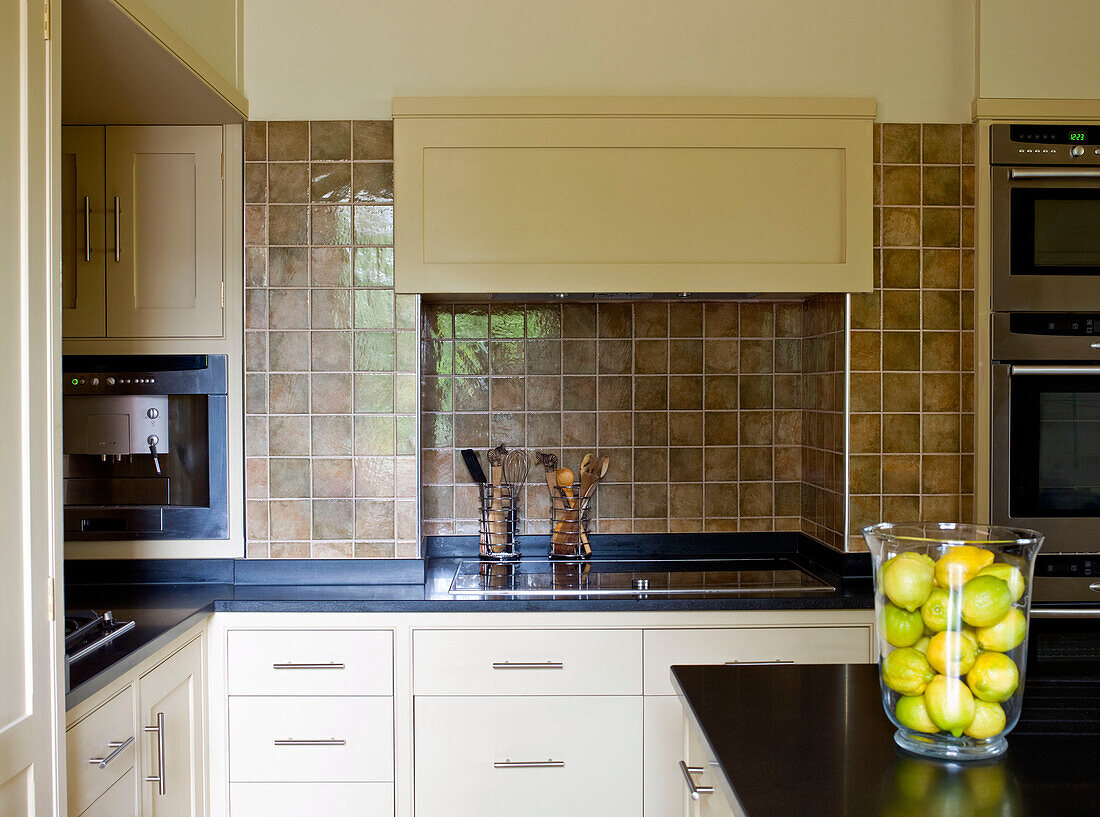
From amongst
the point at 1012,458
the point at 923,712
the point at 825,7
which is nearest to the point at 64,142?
the point at 825,7

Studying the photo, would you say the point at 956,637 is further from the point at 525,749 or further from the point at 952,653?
the point at 525,749

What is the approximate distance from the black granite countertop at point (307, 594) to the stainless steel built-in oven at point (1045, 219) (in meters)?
0.91

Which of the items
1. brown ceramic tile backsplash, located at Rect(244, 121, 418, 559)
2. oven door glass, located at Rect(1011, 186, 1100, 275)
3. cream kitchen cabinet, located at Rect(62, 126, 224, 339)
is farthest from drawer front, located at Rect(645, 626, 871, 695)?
cream kitchen cabinet, located at Rect(62, 126, 224, 339)

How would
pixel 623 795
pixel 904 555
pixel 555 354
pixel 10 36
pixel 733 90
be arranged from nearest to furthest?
pixel 904 555, pixel 10 36, pixel 623 795, pixel 733 90, pixel 555 354

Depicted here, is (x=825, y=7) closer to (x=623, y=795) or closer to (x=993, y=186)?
(x=993, y=186)

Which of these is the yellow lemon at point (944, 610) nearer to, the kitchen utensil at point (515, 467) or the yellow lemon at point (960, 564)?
the yellow lemon at point (960, 564)

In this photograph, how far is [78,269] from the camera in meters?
2.47

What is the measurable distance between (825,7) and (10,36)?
2007 mm

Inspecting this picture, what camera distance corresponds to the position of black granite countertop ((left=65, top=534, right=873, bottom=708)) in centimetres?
225

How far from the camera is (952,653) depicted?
1.11 meters

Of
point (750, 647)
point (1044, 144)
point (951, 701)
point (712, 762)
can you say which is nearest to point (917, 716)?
point (951, 701)

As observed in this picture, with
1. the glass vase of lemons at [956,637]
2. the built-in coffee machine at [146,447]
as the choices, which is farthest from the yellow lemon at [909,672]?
the built-in coffee machine at [146,447]

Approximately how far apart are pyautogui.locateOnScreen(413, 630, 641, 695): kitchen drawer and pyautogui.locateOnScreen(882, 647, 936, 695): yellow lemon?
121 centimetres

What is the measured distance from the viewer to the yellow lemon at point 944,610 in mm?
1104
